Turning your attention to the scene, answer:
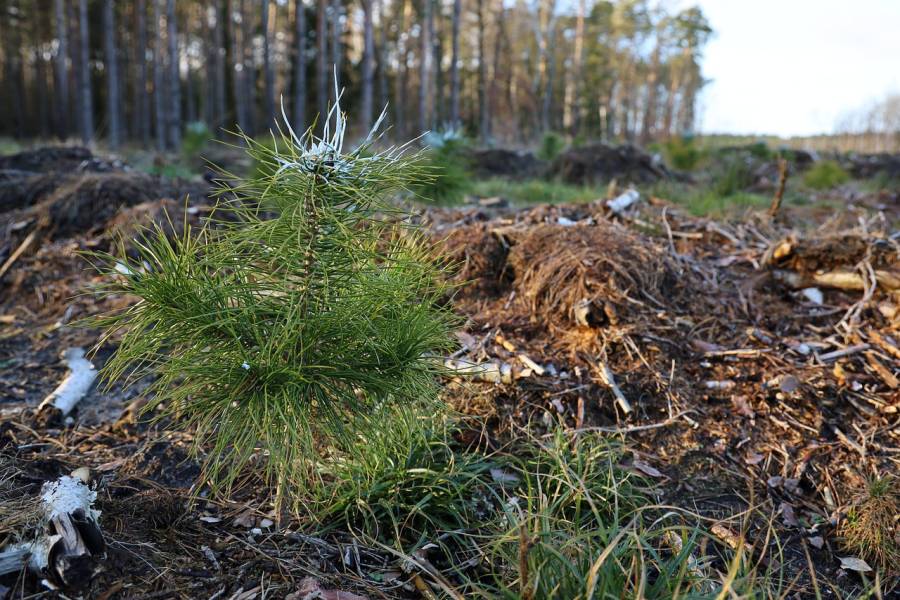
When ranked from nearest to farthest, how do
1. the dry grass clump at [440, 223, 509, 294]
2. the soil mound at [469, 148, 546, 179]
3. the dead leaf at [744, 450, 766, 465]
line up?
1. the dead leaf at [744, 450, 766, 465]
2. the dry grass clump at [440, 223, 509, 294]
3. the soil mound at [469, 148, 546, 179]

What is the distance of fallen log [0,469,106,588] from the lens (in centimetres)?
157

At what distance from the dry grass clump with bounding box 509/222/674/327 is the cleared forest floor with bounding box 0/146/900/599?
0.04 feet

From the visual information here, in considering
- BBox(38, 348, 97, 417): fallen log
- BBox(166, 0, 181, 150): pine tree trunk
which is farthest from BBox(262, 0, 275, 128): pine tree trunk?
BBox(38, 348, 97, 417): fallen log

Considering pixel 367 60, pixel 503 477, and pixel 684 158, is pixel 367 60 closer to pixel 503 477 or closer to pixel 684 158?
pixel 684 158

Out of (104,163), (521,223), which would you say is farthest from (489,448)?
(104,163)

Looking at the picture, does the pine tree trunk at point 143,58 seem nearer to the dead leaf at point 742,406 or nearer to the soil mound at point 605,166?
the soil mound at point 605,166

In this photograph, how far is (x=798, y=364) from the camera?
10.7 feet

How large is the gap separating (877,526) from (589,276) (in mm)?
1764

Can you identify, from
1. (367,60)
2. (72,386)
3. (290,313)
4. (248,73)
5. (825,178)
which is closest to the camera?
(290,313)

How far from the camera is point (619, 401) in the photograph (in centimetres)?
301

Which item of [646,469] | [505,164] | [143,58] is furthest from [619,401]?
[143,58]

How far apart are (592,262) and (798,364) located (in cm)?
119

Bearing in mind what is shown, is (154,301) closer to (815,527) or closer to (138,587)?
(138,587)

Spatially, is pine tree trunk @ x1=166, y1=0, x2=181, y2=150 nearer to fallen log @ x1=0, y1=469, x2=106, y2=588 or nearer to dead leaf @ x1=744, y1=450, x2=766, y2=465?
fallen log @ x1=0, y1=469, x2=106, y2=588
